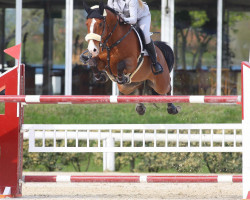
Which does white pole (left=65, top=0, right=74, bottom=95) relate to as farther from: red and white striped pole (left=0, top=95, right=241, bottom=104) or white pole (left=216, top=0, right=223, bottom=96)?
red and white striped pole (left=0, top=95, right=241, bottom=104)

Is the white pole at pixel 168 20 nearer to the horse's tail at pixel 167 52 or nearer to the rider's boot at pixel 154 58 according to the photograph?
the horse's tail at pixel 167 52

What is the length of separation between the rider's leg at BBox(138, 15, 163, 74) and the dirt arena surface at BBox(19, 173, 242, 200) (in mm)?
1282

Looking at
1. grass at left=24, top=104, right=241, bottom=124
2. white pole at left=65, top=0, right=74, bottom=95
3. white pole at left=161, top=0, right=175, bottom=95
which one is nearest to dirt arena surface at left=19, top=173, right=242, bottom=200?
grass at left=24, top=104, right=241, bottom=124

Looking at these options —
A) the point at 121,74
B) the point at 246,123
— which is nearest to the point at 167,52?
the point at 121,74

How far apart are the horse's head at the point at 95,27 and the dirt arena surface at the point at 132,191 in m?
1.48

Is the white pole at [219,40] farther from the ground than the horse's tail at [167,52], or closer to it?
farther from the ground

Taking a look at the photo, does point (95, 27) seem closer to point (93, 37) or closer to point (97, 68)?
point (93, 37)

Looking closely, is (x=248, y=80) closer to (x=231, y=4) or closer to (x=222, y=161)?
(x=222, y=161)

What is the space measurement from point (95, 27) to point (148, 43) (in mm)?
945

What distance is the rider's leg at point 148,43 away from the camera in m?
6.06

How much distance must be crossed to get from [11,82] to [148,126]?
1306mm

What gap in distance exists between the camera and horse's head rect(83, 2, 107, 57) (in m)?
5.17

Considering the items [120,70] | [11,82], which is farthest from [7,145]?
[120,70]

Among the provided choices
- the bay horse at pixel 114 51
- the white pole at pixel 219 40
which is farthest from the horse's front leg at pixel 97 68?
the white pole at pixel 219 40
